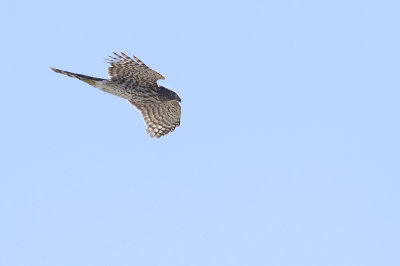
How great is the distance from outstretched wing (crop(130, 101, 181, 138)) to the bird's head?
495mm

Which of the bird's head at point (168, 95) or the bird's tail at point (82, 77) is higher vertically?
the bird's head at point (168, 95)

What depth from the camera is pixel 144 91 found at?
25.1m

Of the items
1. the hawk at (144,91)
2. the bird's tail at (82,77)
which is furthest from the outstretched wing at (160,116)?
the bird's tail at (82,77)

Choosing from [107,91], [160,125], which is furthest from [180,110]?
[107,91]

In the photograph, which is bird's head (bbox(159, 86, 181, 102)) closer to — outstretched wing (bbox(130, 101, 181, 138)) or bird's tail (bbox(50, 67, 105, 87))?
outstretched wing (bbox(130, 101, 181, 138))

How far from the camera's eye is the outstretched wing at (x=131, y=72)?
2411 cm

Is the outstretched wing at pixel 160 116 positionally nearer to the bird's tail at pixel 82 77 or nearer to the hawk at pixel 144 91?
the hawk at pixel 144 91

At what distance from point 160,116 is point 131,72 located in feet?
7.62

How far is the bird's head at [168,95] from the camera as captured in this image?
82.5 ft

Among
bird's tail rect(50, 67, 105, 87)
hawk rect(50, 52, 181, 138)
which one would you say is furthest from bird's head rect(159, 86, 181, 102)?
bird's tail rect(50, 67, 105, 87)

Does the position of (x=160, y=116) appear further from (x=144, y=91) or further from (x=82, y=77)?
(x=82, y=77)

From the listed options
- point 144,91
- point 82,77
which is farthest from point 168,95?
point 82,77

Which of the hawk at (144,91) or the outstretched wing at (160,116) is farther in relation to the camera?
the outstretched wing at (160,116)

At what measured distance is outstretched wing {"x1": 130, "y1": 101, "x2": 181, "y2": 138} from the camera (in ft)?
85.3
